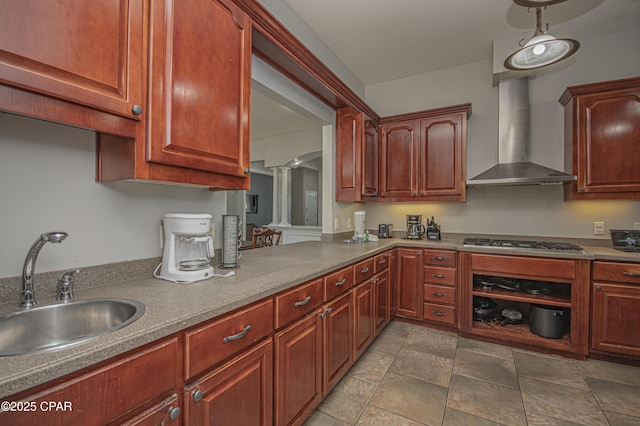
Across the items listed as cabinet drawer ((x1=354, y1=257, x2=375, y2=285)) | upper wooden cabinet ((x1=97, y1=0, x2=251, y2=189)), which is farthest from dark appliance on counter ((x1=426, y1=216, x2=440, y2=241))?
upper wooden cabinet ((x1=97, y1=0, x2=251, y2=189))

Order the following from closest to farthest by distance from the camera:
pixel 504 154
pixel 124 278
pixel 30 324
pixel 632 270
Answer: pixel 30 324 → pixel 124 278 → pixel 632 270 → pixel 504 154

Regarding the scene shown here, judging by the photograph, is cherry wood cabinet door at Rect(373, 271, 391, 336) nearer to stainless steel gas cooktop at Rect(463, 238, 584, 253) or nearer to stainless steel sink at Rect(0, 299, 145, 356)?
stainless steel gas cooktop at Rect(463, 238, 584, 253)

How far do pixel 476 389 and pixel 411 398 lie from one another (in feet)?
1.62

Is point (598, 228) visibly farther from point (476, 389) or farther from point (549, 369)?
point (476, 389)

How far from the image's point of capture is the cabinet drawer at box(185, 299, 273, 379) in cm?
94

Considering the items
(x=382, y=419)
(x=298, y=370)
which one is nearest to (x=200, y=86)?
(x=298, y=370)

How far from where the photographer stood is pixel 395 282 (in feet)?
10.1

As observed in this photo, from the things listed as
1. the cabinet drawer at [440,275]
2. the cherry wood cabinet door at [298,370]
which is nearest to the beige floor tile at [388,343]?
the cabinet drawer at [440,275]

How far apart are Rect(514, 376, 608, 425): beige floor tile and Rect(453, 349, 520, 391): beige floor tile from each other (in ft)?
0.30

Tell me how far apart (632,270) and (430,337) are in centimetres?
165

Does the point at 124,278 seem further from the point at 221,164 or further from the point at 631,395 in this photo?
the point at 631,395

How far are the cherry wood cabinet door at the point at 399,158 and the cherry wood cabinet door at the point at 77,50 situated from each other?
9.15 feet

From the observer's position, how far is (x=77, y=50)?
908mm

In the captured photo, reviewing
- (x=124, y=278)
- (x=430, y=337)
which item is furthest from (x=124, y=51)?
(x=430, y=337)
